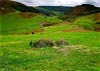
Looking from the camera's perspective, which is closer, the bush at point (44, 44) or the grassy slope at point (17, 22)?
the bush at point (44, 44)

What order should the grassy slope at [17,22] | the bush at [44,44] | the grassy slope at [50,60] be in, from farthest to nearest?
1. the grassy slope at [17,22]
2. the bush at [44,44]
3. the grassy slope at [50,60]

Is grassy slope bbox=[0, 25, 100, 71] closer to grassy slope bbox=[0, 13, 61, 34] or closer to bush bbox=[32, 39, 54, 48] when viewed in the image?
bush bbox=[32, 39, 54, 48]

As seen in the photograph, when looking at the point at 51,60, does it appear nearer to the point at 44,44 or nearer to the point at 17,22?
the point at 44,44

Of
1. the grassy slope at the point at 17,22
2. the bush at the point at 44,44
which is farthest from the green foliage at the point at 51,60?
the grassy slope at the point at 17,22

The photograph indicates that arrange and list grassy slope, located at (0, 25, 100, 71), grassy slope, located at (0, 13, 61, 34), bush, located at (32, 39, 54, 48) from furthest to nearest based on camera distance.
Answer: grassy slope, located at (0, 13, 61, 34) < bush, located at (32, 39, 54, 48) < grassy slope, located at (0, 25, 100, 71)

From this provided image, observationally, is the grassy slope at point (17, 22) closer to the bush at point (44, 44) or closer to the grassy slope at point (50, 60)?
the bush at point (44, 44)

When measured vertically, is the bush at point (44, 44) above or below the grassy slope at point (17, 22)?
above

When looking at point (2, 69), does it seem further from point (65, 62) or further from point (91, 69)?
point (91, 69)

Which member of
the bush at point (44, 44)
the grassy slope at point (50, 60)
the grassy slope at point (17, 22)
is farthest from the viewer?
the grassy slope at point (17, 22)

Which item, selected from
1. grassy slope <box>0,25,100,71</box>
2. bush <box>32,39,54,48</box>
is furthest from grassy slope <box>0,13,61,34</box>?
grassy slope <box>0,25,100,71</box>

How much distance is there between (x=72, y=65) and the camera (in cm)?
2433

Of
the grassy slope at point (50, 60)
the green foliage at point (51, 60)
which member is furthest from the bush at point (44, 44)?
the grassy slope at point (50, 60)

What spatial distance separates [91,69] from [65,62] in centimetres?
291

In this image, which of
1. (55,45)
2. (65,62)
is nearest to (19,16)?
(55,45)
